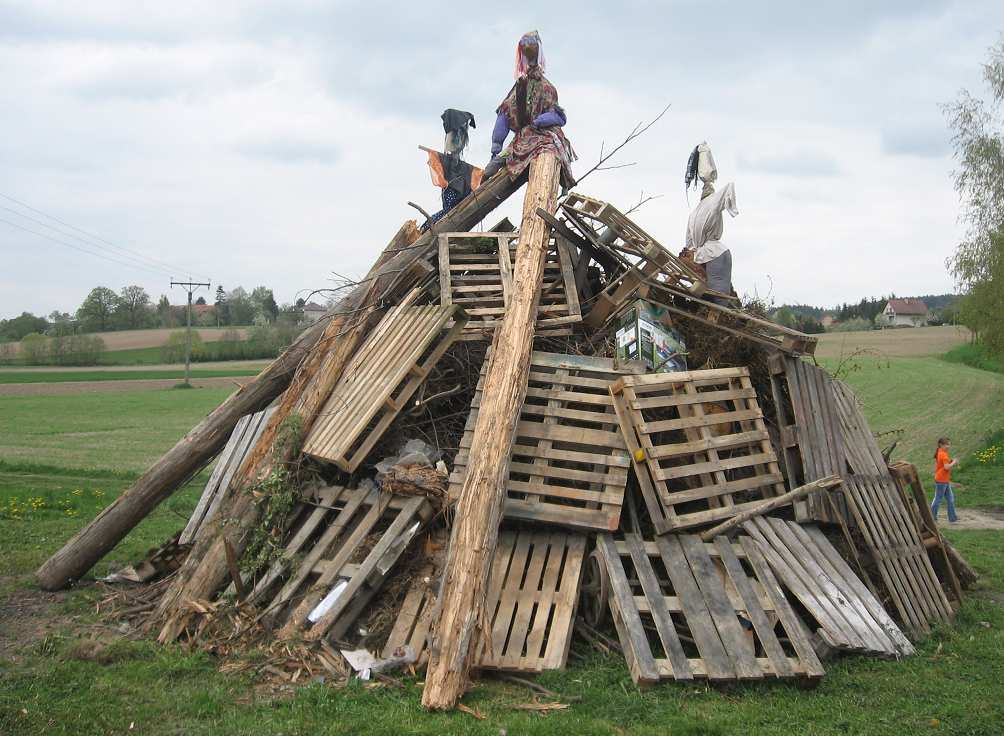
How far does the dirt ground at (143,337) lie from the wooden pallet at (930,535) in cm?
4942

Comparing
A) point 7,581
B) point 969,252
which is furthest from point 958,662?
point 969,252

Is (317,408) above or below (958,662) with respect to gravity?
above

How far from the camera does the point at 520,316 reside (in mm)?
6422

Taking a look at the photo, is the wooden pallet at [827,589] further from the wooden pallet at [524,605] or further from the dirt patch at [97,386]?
the dirt patch at [97,386]

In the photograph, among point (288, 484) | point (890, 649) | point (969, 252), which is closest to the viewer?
point (890, 649)

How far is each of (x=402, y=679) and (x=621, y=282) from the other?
3912 millimetres

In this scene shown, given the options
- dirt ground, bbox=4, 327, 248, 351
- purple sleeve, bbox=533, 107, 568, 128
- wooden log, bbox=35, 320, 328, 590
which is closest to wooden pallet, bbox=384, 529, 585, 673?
wooden log, bbox=35, 320, 328, 590

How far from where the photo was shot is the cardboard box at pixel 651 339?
257 inches

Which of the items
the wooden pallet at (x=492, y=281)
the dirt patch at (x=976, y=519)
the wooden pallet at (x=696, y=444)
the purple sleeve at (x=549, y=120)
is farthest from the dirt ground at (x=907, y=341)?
A: the wooden pallet at (x=696, y=444)

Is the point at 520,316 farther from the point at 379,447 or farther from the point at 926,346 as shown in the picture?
the point at 926,346

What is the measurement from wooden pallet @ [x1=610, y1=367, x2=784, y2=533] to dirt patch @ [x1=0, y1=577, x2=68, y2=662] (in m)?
4.40

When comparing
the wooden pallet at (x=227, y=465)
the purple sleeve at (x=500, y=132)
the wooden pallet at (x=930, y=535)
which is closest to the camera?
the wooden pallet at (x=930, y=535)

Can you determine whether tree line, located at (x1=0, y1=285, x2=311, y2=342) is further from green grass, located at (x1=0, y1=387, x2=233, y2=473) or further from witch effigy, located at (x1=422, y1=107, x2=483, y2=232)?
witch effigy, located at (x1=422, y1=107, x2=483, y2=232)

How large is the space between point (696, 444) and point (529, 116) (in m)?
4.76
